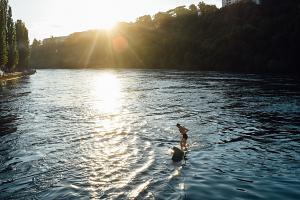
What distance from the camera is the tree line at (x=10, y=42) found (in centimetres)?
11062

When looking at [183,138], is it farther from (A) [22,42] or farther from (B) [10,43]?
(A) [22,42]

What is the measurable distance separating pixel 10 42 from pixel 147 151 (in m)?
110

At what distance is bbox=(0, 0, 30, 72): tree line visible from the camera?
363 ft

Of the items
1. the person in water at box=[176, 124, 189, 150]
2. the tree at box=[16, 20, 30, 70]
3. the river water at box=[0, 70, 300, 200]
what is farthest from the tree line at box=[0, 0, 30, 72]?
the person in water at box=[176, 124, 189, 150]

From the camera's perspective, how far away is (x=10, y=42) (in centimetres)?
13012

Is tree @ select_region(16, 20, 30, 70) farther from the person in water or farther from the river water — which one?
the person in water

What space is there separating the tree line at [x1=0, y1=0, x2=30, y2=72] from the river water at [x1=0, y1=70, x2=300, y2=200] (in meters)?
53.8

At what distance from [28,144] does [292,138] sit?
83.1 ft

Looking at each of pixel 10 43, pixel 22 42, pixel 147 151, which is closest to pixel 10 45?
pixel 10 43

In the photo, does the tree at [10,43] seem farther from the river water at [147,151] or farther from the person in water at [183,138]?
the person in water at [183,138]

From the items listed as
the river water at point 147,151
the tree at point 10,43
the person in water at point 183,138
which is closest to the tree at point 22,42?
the tree at point 10,43

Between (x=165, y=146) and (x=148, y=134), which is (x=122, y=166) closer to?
(x=165, y=146)

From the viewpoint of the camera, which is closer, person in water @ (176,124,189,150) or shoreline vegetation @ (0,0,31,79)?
person in water @ (176,124,189,150)

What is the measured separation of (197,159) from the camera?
3052cm
